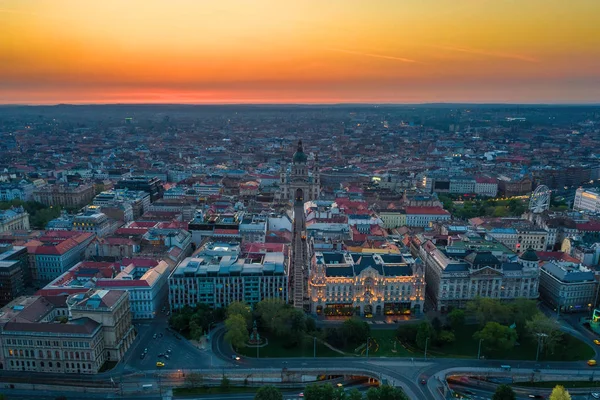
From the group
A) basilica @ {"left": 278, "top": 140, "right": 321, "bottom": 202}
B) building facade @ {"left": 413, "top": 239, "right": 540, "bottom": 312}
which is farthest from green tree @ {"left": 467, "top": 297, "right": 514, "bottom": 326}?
basilica @ {"left": 278, "top": 140, "right": 321, "bottom": 202}

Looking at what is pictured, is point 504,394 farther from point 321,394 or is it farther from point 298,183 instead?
point 298,183

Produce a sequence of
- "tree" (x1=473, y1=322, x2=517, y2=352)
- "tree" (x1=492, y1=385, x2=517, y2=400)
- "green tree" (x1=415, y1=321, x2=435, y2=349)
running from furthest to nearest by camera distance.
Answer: "green tree" (x1=415, y1=321, x2=435, y2=349), "tree" (x1=473, y1=322, x2=517, y2=352), "tree" (x1=492, y1=385, x2=517, y2=400)

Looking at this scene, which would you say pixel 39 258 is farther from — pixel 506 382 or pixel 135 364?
pixel 506 382

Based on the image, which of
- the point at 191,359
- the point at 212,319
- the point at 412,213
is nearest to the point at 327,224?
the point at 412,213

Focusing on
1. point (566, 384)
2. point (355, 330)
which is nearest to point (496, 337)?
point (566, 384)

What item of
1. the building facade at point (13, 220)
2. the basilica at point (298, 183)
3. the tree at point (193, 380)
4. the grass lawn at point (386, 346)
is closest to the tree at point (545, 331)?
the grass lawn at point (386, 346)

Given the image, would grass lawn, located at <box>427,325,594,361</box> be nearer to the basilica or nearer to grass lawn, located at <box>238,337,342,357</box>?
grass lawn, located at <box>238,337,342,357</box>
